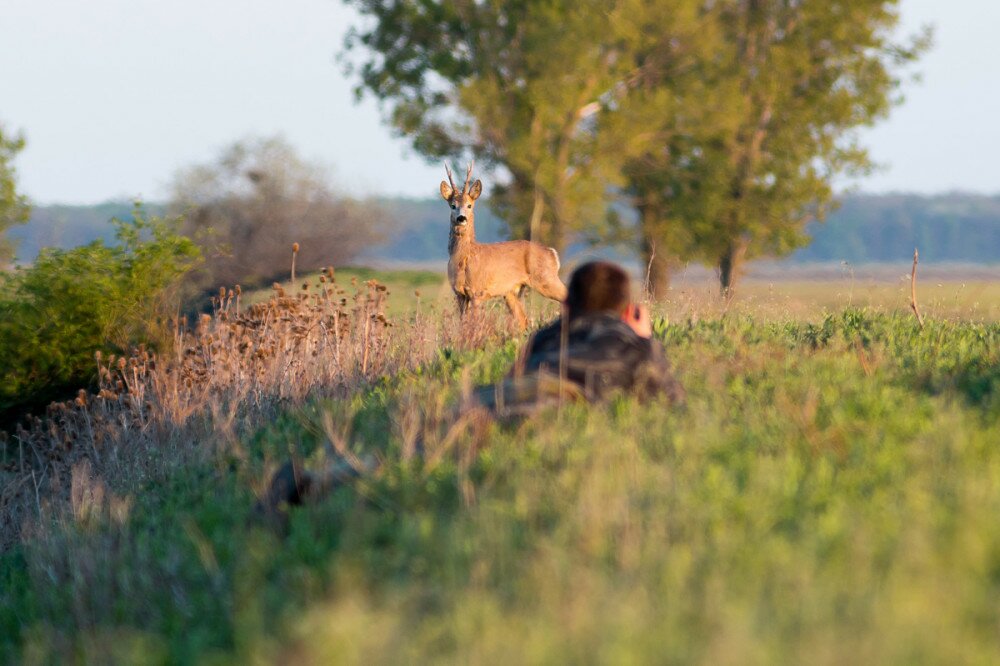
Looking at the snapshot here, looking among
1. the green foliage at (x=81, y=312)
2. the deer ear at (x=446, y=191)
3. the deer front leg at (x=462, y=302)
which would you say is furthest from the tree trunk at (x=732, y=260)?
the deer front leg at (x=462, y=302)

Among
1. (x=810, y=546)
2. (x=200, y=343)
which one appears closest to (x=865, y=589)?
(x=810, y=546)

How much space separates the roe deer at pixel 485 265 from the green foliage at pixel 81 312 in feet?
16.0

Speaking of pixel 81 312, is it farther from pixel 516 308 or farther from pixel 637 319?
pixel 637 319

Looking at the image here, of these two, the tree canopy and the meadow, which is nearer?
the meadow

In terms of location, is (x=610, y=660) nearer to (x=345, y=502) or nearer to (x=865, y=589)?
(x=865, y=589)

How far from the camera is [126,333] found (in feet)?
56.4

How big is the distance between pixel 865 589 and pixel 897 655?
57 cm

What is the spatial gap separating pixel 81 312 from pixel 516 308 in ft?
22.6

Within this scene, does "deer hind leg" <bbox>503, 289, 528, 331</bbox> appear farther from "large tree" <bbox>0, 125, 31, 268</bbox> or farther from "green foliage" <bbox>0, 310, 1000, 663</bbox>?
"large tree" <bbox>0, 125, 31, 268</bbox>

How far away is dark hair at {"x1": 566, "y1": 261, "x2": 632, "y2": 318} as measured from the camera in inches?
294

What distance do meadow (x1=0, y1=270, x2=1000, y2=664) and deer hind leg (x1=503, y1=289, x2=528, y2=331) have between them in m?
2.44

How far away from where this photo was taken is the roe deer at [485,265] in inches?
561

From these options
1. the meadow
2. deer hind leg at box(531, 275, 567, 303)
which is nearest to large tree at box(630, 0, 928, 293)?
deer hind leg at box(531, 275, 567, 303)

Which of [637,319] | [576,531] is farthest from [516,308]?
[576,531]
